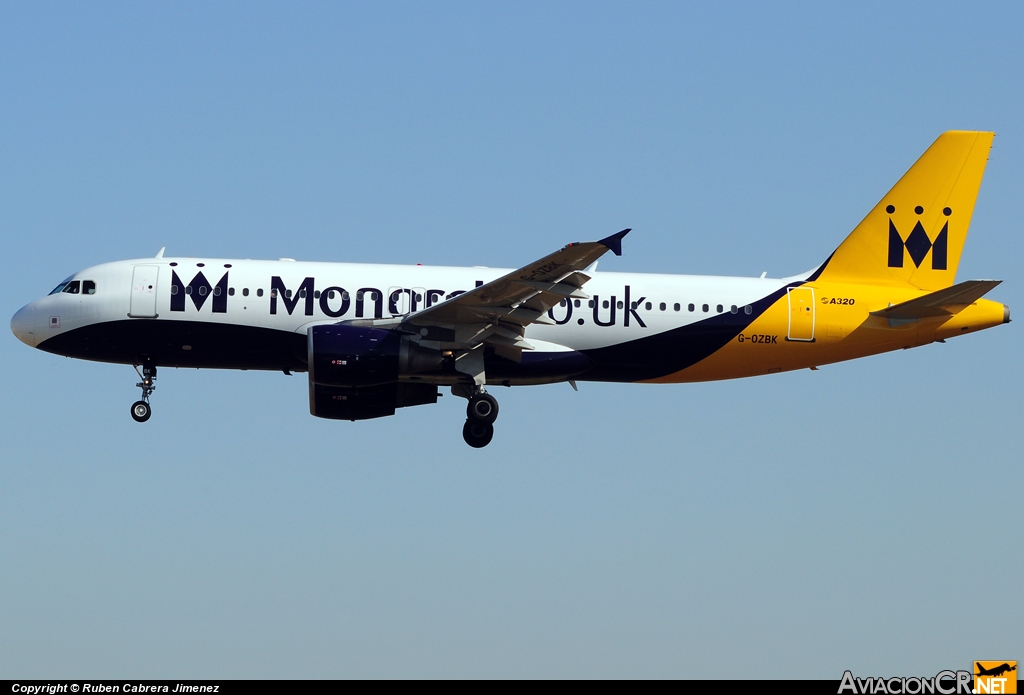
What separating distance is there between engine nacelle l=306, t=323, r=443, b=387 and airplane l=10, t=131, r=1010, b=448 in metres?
0.04

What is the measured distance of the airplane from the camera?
40.8 metres

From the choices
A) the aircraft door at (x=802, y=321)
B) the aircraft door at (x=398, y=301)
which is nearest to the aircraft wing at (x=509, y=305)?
the aircraft door at (x=398, y=301)

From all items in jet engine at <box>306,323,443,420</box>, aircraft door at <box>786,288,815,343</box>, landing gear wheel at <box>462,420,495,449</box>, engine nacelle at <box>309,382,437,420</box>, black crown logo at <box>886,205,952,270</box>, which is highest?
black crown logo at <box>886,205,952,270</box>

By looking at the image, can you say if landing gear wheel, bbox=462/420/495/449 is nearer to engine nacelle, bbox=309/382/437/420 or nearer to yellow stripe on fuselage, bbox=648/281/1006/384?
→ engine nacelle, bbox=309/382/437/420

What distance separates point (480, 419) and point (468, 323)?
2.87 m

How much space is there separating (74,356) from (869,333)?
72.7 feet

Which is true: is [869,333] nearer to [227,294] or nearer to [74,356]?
[227,294]

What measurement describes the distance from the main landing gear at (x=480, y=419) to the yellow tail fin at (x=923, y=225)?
10.4 meters

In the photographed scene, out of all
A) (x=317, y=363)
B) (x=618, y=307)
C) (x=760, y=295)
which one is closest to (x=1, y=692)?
(x=317, y=363)

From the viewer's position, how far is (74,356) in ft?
140

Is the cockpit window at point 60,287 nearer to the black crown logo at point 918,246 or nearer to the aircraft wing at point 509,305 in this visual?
the aircraft wing at point 509,305

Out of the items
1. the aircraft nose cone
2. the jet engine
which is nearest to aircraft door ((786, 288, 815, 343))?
the jet engine

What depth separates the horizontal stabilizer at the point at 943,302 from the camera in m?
40.7

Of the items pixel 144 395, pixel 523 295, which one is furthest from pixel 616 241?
pixel 144 395
